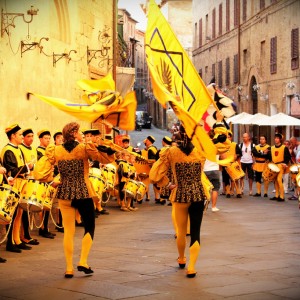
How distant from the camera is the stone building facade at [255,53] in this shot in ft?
123

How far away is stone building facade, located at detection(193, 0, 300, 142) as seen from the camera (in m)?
37.4

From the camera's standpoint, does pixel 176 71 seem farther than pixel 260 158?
No

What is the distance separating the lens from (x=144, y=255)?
12.0m

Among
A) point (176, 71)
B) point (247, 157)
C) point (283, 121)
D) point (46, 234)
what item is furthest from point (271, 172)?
point (176, 71)

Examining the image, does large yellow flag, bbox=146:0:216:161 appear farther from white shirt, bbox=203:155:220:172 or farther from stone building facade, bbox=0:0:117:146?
white shirt, bbox=203:155:220:172

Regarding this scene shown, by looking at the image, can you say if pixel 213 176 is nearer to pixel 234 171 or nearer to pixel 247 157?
pixel 234 171

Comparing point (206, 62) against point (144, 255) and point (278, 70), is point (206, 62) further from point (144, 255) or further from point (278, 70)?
point (144, 255)

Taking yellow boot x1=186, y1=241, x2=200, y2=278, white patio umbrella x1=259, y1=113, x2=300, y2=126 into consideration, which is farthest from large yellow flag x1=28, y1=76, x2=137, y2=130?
white patio umbrella x1=259, y1=113, x2=300, y2=126

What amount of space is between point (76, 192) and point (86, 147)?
1.80 feet

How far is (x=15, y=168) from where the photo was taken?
12531 mm

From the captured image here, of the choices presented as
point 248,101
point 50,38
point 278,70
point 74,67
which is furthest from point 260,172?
point 248,101

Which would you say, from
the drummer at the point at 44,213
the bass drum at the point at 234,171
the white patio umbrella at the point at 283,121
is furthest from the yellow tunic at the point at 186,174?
the white patio umbrella at the point at 283,121

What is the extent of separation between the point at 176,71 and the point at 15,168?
3323 millimetres

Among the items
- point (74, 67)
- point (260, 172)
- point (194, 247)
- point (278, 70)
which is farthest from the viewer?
point (278, 70)
